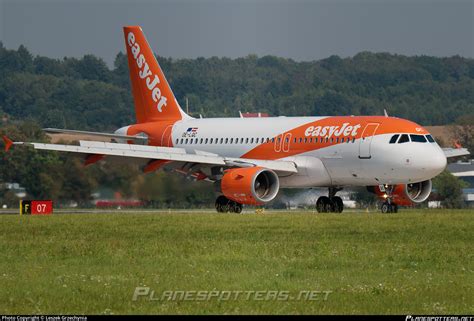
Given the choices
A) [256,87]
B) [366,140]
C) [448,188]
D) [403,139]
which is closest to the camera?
[403,139]

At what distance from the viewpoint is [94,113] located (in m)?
114

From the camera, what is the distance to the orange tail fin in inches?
2170

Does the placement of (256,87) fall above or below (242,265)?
below

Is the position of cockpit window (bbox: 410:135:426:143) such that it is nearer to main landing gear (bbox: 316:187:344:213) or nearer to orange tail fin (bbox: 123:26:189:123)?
main landing gear (bbox: 316:187:344:213)

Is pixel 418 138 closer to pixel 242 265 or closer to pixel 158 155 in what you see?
pixel 158 155

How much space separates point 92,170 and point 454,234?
22.3 metres

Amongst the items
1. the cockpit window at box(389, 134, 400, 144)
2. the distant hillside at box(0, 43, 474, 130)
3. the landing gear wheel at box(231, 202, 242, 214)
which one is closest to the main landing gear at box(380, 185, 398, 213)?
the cockpit window at box(389, 134, 400, 144)

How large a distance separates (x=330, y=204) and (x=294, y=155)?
234 cm

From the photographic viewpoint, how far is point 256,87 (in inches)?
7062

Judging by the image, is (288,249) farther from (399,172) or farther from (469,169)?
(469,169)

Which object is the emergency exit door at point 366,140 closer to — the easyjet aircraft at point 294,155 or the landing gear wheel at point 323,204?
the easyjet aircraft at point 294,155

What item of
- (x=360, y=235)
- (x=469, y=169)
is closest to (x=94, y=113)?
(x=469, y=169)

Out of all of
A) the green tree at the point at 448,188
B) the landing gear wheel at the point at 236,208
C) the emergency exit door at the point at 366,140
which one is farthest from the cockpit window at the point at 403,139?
the green tree at the point at 448,188

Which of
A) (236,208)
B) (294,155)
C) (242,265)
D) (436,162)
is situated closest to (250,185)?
(236,208)
